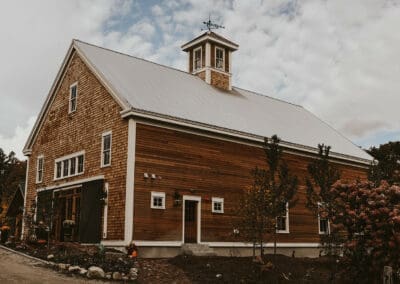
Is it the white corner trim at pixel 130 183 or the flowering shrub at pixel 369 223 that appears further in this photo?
the white corner trim at pixel 130 183

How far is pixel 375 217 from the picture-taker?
48.7ft

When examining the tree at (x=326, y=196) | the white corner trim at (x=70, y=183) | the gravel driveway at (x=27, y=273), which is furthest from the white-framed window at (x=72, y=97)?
the tree at (x=326, y=196)

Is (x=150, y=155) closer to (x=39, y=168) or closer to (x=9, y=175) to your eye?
(x=39, y=168)

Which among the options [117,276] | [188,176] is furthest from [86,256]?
[188,176]

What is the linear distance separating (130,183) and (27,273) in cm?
592

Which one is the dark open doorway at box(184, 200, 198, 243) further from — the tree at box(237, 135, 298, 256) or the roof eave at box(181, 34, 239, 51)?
the roof eave at box(181, 34, 239, 51)

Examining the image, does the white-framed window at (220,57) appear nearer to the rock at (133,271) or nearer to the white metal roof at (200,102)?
the white metal roof at (200,102)

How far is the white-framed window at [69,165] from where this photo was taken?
24.2 metres

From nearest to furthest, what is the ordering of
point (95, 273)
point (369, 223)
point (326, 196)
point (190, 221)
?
1. point (369, 223)
2. point (95, 273)
3. point (326, 196)
4. point (190, 221)

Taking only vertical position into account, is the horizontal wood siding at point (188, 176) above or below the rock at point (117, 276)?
above

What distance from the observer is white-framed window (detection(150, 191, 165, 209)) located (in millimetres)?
20578

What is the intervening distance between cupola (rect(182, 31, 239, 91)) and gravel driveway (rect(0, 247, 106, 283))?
16.1m

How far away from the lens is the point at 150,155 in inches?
823

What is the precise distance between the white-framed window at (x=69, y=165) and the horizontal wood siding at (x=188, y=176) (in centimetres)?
470
